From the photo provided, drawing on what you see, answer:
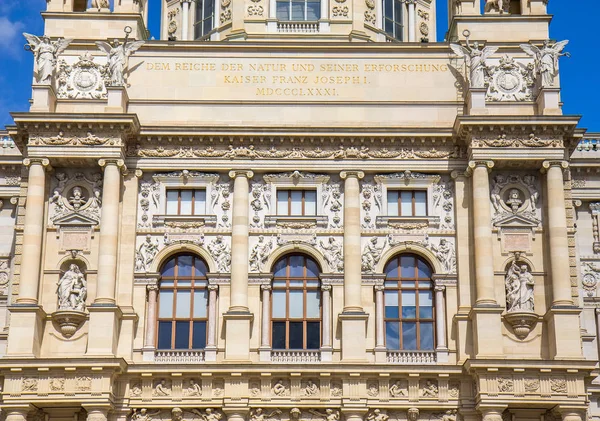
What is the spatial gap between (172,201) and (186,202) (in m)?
0.40

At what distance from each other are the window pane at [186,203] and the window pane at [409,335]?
684 cm

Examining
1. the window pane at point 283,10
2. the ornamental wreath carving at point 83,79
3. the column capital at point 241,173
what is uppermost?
the window pane at point 283,10

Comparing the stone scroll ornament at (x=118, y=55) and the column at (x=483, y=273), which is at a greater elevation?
the stone scroll ornament at (x=118, y=55)

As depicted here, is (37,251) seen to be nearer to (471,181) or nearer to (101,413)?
(101,413)

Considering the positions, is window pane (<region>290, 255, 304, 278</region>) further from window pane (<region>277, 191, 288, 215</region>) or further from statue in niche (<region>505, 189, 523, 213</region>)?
statue in niche (<region>505, 189, 523, 213</region>)

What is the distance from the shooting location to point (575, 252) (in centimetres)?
3419

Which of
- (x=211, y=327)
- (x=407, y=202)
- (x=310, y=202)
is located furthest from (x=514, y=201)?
(x=211, y=327)

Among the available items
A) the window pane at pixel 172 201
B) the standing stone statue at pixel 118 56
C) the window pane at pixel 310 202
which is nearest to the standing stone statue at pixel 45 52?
the standing stone statue at pixel 118 56

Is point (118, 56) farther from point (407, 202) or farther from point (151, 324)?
point (407, 202)

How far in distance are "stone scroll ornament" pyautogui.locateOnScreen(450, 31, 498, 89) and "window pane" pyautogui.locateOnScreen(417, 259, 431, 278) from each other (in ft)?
17.2

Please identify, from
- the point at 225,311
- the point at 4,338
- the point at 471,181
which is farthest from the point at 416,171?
the point at 4,338

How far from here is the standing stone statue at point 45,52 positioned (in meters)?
34.4

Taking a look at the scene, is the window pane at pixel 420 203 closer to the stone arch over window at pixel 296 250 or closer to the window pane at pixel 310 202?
the window pane at pixel 310 202

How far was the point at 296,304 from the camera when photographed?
1321 inches
